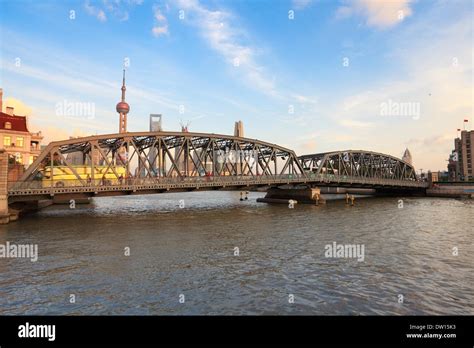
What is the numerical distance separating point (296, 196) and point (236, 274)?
229ft

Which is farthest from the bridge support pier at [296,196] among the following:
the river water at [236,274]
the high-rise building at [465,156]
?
the high-rise building at [465,156]

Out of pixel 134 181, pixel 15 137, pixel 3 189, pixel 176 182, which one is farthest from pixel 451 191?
pixel 15 137

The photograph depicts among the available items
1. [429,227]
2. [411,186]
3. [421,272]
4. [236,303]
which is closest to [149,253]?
[236,303]

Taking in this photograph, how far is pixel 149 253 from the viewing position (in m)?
26.2

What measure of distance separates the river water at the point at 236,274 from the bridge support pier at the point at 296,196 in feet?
157

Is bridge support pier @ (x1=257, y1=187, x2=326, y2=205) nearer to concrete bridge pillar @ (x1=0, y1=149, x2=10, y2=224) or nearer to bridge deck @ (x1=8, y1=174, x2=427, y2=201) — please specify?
bridge deck @ (x1=8, y1=174, x2=427, y2=201)

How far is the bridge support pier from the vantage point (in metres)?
85.1

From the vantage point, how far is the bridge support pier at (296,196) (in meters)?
85.1

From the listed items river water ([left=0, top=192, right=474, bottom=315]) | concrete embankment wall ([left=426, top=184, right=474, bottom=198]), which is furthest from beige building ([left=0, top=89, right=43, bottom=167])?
concrete embankment wall ([left=426, top=184, right=474, bottom=198])

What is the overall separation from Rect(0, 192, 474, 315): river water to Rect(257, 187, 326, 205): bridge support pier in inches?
1888

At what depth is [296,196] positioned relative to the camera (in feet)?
289

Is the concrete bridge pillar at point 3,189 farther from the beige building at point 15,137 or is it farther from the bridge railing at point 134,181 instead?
the beige building at point 15,137

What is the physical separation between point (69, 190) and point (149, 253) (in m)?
29.1
